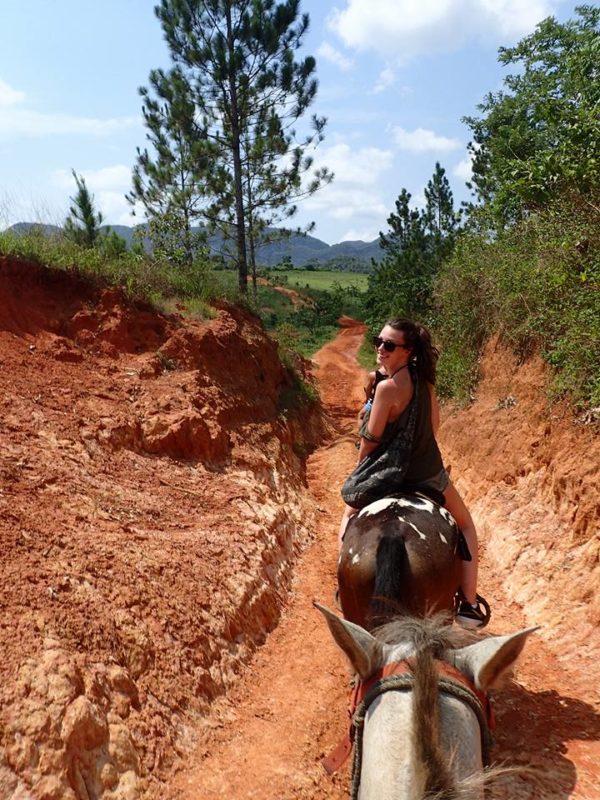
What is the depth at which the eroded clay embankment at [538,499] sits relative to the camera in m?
4.83

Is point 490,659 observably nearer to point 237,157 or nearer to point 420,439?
point 420,439

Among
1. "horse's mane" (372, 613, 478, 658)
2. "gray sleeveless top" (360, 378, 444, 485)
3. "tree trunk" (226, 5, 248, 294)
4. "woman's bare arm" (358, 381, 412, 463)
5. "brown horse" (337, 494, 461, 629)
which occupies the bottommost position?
"brown horse" (337, 494, 461, 629)

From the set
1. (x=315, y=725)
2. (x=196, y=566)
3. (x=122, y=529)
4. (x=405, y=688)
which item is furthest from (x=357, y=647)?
(x=122, y=529)

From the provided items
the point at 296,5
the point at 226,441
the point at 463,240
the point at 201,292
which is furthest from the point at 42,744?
the point at 296,5

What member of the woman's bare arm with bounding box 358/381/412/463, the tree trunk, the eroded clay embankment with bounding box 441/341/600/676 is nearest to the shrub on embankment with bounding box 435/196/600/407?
the eroded clay embankment with bounding box 441/341/600/676

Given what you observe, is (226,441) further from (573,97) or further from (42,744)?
(573,97)

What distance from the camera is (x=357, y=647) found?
2.25 meters

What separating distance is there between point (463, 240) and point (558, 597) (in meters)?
9.92

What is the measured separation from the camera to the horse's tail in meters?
2.85

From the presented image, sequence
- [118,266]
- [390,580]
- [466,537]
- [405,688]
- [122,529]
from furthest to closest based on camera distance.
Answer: [118,266] → [122,529] → [466,537] → [390,580] → [405,688]

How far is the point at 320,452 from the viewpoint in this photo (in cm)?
1083

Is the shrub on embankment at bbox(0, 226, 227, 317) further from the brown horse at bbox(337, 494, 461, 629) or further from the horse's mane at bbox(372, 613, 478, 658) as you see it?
the horse's mane at bbox(372, 613, 478, 658)

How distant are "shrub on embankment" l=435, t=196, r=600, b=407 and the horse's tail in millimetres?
3779

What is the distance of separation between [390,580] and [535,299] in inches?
262
